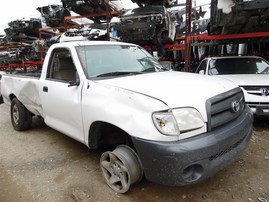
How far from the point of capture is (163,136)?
2.32m

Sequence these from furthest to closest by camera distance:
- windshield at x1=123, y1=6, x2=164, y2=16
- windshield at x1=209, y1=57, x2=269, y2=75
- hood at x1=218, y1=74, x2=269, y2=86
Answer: windshield at x1=123, y1=6, x2=164, y2=16
windshield at x1=209, y1=57, x2=269, y2=75
hood at x1=218, y1=74, x2=269, y2=86

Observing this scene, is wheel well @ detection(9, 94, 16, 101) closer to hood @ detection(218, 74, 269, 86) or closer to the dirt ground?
the dirt ground

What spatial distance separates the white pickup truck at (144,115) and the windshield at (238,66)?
281 cm

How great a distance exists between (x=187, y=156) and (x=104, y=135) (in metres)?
1.25

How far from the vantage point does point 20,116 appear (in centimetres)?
515

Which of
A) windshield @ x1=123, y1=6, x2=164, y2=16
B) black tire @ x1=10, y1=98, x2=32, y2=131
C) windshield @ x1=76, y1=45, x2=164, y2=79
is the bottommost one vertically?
black tire @ x1=10, y1=98, x2=32, y2=131

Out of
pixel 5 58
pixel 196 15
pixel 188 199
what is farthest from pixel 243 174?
pixel 5 58

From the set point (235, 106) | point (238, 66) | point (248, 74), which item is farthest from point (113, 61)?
point (238, 66)

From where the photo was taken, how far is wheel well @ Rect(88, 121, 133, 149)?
3.00 metres

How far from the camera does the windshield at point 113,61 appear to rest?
3289 mm

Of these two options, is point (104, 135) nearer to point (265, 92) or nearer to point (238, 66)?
point (265, 92)

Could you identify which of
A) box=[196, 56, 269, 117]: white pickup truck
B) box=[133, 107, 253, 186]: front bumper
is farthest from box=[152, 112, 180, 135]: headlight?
box=[196, 56, 269, 117]: white pickup truck

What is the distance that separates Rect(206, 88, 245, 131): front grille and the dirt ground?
2.63 ft

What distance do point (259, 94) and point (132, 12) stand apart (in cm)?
477
